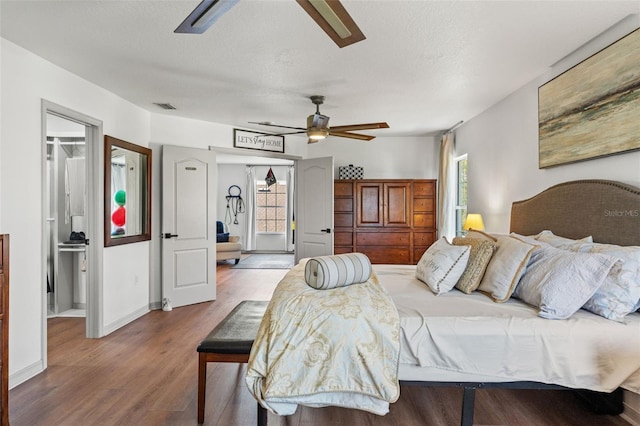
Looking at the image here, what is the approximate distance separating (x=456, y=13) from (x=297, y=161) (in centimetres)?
395

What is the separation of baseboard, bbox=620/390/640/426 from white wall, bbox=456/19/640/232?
1.25 metres

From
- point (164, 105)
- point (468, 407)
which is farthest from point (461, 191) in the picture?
point (164, 105)

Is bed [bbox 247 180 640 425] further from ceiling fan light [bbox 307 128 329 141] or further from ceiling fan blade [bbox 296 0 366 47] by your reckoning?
ceiling fan light [bbox 307 128 329 141]

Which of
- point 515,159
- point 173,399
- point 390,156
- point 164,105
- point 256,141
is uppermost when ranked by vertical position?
point 164,105

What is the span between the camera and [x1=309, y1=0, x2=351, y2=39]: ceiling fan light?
145cm

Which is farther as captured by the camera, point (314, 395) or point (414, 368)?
point (414, 368)

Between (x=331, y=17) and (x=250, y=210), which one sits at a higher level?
(x=331, y=17)

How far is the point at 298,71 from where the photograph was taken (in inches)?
128

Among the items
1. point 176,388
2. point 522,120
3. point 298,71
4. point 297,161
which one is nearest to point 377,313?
point 176,388

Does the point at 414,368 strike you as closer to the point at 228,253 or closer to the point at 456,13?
the point at 456,13

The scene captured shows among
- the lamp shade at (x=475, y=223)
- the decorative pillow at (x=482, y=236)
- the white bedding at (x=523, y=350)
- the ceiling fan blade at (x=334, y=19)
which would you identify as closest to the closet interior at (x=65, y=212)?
the ceiling fan blade at (x=334, y=19)

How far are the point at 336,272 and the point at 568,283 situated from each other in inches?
49.3

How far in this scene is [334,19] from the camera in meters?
1.57

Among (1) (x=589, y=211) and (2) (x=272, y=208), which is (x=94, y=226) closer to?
(1) (x=589, y=211)
